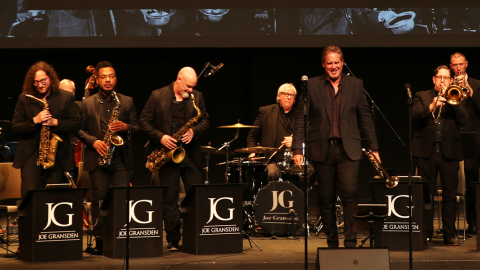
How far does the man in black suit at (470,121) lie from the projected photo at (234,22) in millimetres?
1610

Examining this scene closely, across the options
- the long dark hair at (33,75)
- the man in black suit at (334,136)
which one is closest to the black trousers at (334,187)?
the man in black suit at (334,136)

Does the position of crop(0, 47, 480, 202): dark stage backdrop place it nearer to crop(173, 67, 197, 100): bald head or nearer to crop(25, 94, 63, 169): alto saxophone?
crop(173, 67, 197, 100): bald head

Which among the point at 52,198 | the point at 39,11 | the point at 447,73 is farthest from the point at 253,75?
→ the point at 52,198

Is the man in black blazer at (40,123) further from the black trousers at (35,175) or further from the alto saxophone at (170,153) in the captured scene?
the alto saxophone at (170,153)

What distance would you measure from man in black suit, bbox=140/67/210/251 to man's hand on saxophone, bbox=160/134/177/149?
2 cm

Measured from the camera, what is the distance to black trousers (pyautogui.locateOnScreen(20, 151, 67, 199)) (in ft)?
15.9

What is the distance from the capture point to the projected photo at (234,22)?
7.64 metres

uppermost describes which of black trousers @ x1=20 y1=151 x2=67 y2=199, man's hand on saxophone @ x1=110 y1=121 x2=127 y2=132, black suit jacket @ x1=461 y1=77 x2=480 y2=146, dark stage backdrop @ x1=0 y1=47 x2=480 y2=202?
dark stage backdrop @ x1=0 y1=47 x2=480 y2=202

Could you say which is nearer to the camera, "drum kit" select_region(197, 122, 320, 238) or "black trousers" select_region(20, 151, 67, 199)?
"black trousers" select_region(20, 151, 67, 199)

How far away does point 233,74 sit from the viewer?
916 cm

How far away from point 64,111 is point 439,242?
3782 millimetres

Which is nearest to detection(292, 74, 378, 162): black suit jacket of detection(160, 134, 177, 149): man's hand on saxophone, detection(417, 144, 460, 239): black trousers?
detection(160, 134, 177, 149): man's hand on saxophone

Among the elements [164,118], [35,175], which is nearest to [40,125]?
[35,175]

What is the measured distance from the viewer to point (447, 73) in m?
5.54
